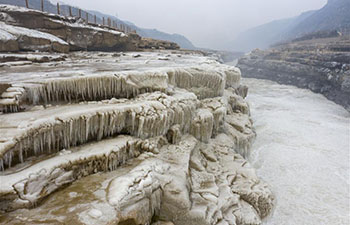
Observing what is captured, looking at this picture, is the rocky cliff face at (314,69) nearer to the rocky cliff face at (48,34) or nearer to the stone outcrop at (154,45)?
the stone outcrop at (154,45)

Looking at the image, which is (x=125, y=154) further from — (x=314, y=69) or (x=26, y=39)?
(x=314, y=69)

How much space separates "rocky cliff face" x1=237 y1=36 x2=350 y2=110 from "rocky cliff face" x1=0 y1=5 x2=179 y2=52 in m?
23.3

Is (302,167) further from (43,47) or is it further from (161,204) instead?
(43,47)

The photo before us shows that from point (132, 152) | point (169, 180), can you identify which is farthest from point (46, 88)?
point (169, 180)

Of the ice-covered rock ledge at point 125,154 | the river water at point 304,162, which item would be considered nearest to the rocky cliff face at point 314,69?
the river water at point 304,162

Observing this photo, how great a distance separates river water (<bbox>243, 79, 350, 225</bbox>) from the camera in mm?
6277

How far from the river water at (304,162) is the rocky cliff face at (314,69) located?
22.5ft

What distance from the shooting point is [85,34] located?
16078 mm

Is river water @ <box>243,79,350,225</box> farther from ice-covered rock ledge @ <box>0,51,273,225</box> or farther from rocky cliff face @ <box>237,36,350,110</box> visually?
rocky cliff face @ <box>237,36,350,110</box>

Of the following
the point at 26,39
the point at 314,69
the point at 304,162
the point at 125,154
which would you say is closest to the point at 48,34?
the point at 26,39

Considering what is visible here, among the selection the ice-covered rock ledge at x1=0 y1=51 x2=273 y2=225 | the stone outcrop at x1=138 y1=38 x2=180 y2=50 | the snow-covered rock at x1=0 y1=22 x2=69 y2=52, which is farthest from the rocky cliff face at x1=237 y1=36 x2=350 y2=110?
the snow-covered rock at x1=0 y1=22 x2=69 y2=52

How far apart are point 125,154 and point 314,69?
103ft

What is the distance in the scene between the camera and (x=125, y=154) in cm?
483

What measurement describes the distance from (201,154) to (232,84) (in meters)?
7.15
